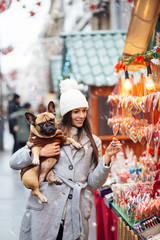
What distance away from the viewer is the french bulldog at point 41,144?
2.90 meters

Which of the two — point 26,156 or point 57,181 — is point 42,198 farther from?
point 26,156

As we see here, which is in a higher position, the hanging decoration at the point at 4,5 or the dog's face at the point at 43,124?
the hanging decoration at the point at 4,5

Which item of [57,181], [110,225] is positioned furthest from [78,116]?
[110,225]

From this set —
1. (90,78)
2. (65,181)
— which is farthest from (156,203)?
(90,78)

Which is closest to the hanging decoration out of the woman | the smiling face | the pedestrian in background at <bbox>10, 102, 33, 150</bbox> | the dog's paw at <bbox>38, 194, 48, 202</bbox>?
the woman

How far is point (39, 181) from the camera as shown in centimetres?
302

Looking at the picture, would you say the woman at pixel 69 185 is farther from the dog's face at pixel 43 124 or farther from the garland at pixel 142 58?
the garland at pixel 142 58

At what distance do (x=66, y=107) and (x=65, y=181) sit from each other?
0.73 m

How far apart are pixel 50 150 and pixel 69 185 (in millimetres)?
374

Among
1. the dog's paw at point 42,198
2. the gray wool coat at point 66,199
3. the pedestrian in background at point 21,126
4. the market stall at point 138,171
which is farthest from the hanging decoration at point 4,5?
the pedestrian in background at point 21,126

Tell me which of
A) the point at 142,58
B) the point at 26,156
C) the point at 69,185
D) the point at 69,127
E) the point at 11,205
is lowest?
the point at 11,205

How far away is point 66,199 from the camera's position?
9.29 ft

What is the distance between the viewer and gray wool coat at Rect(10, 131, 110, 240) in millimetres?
2791

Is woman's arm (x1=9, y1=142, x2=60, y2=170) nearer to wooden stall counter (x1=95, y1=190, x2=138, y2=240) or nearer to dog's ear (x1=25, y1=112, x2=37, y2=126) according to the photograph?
dog's ear (x1=25, y1=112, x2=37, y2=126)
